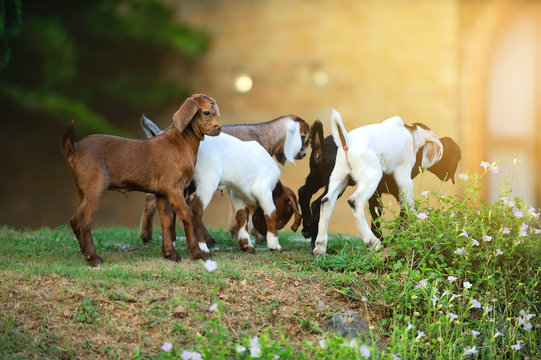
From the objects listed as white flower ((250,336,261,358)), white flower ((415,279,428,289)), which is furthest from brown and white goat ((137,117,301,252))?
white flower ((250,336,261,358))

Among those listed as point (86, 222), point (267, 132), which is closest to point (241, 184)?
point (267, 132)

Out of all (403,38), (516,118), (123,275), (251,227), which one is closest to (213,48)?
(403,38)

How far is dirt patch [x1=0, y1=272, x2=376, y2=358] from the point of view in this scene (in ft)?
14.7

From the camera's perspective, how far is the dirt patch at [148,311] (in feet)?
14.7

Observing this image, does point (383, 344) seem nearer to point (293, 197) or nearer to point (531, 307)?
point (531, 307)

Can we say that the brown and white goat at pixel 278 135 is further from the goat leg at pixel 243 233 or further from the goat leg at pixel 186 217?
the goat leg at pixel 186 217

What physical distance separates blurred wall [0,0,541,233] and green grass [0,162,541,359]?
5.28 meters

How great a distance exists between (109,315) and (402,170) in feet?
9.77

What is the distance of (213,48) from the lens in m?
13.2

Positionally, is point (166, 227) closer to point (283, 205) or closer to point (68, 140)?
point (68, 140)

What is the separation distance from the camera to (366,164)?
6004 millimetres

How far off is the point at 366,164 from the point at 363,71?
6.53 metres

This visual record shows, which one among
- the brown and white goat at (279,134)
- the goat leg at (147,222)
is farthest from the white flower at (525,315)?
the goat leg at (147,222)

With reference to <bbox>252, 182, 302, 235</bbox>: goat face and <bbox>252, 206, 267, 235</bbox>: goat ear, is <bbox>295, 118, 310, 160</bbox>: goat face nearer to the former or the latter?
<bbox>252, 182, 302, 235</bbox>: goat face
